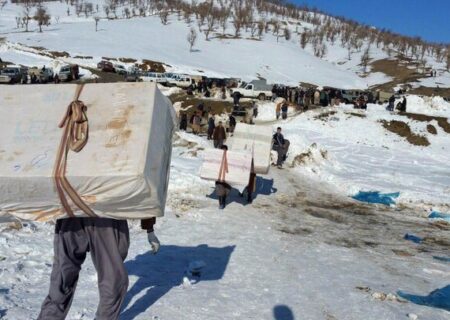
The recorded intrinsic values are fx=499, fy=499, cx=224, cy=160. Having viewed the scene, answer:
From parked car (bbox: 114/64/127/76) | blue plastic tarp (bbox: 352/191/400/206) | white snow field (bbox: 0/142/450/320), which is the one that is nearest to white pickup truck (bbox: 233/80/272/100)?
parked car (bbox: 114/64/127/76)

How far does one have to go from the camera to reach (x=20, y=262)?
5.43 meters

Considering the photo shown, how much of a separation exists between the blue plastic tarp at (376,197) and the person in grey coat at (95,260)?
1170 cm

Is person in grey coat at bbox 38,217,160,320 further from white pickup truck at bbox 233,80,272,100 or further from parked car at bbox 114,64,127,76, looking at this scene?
parked car at bbox 114,64,127,76

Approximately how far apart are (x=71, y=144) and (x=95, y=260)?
34.3 inches

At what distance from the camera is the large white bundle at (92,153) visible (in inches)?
126

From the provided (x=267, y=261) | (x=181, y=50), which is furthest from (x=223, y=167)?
(x=181, y=50)

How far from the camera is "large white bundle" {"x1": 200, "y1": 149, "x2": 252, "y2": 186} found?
34.8 feet

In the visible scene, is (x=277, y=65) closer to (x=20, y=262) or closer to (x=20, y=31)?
(x=20, y=31)

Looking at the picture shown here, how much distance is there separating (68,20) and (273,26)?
178ft

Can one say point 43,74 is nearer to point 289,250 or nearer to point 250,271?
point 289,250

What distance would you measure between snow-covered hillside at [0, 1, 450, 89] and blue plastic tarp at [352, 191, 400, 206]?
165ft

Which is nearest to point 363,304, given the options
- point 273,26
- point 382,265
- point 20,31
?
→ point 382,265

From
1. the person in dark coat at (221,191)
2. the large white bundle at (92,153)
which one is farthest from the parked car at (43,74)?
the large white bundle at (92,153)

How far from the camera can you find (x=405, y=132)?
2739 centimetres
